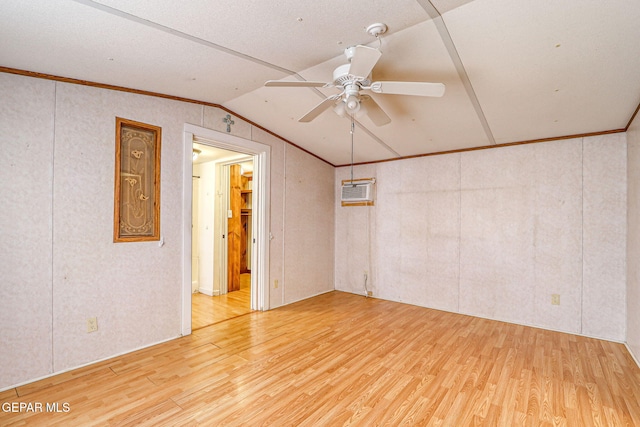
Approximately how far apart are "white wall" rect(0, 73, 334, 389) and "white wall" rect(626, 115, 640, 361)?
4.38 metres

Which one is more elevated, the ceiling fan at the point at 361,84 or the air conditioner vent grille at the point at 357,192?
the ceiling fan at the point at 361,84

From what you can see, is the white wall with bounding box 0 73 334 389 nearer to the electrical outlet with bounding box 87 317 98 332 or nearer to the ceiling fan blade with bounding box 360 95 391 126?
the electrical outlet with bounding box 87 317 98 332

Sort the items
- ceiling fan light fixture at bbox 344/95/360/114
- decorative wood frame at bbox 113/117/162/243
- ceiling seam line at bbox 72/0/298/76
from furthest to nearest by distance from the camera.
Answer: decorative wood frame at bbox 113/117/162/243 < ceiling fan light fixture at bbox 344/95/360/114 < ceiling seam line at bbox 72/0/298/76

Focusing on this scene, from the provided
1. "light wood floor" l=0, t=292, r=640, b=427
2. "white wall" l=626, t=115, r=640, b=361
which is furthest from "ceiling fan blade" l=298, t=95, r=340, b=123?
"white wall" l=626, t=115, r=640, b=361

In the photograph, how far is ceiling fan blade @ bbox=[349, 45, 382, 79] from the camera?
1.74 metres

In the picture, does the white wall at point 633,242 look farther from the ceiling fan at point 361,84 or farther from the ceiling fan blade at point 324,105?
the ceiling fan blade at point 324,105

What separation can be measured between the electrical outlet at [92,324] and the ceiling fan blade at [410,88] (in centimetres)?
305

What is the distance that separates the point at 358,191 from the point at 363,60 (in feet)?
10.7

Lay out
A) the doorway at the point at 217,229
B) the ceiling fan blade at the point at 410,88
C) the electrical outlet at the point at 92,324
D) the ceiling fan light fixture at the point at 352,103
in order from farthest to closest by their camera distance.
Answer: the doorway at the point at 217,229 < the electrical outlet at the point at 92,324 < the ceiling fan light fixture at the point at 352,103 < the ceiling fan blade at the point at 410,88

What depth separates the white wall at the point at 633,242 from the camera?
270cm

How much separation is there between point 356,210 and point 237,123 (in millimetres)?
2457

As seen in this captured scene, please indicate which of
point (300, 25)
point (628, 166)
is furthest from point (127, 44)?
point (628, 166)

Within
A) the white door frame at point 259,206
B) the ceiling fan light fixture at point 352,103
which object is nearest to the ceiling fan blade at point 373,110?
the ceiling fan light fixture at point 352,103

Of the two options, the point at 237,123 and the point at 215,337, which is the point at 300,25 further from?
the point at 215,337
